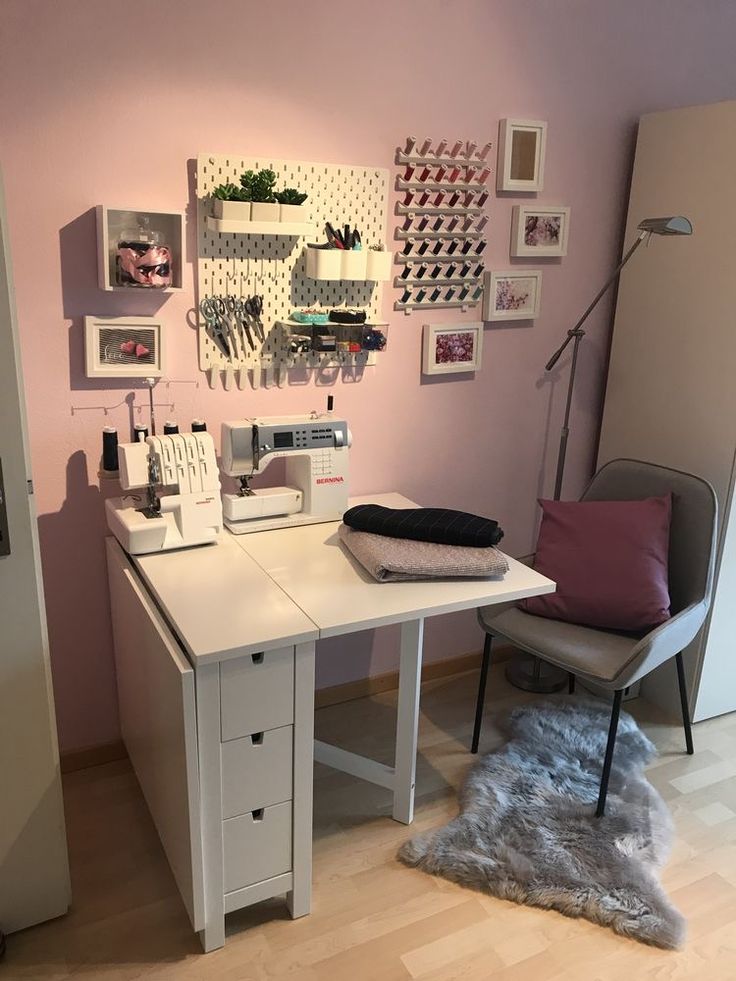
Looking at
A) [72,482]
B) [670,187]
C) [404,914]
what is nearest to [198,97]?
[72,482]

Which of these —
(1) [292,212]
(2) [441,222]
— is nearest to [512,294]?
(2) [441,222]

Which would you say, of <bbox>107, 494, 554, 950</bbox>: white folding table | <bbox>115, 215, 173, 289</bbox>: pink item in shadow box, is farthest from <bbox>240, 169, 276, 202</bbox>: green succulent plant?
<bbox>107, 494, 554, 950</bbox>: white folding table

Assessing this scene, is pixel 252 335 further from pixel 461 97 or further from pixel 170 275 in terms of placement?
pixel 461 97

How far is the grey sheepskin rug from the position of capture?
2.00 metres

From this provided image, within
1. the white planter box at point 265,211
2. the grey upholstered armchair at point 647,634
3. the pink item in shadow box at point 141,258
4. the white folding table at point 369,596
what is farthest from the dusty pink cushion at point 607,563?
the pink item in shadow box at point 141,258

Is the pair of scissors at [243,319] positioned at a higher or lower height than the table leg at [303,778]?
higher

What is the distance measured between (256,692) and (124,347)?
1.00 metres

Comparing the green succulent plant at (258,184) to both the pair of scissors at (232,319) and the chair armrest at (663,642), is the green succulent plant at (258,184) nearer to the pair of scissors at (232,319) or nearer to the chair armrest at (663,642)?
the pair of scissors at (232,319)

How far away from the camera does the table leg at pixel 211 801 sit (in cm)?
167

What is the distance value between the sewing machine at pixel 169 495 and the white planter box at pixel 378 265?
2.26 ft

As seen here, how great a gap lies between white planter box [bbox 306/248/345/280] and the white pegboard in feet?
0.21

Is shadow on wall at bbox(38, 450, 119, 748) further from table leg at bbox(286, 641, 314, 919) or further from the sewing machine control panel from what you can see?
table leg at bbox(286, 641, 314, 919)

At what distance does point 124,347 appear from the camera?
2154mm

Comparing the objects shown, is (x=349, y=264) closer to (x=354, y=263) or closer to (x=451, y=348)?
(x=354, y=263)
